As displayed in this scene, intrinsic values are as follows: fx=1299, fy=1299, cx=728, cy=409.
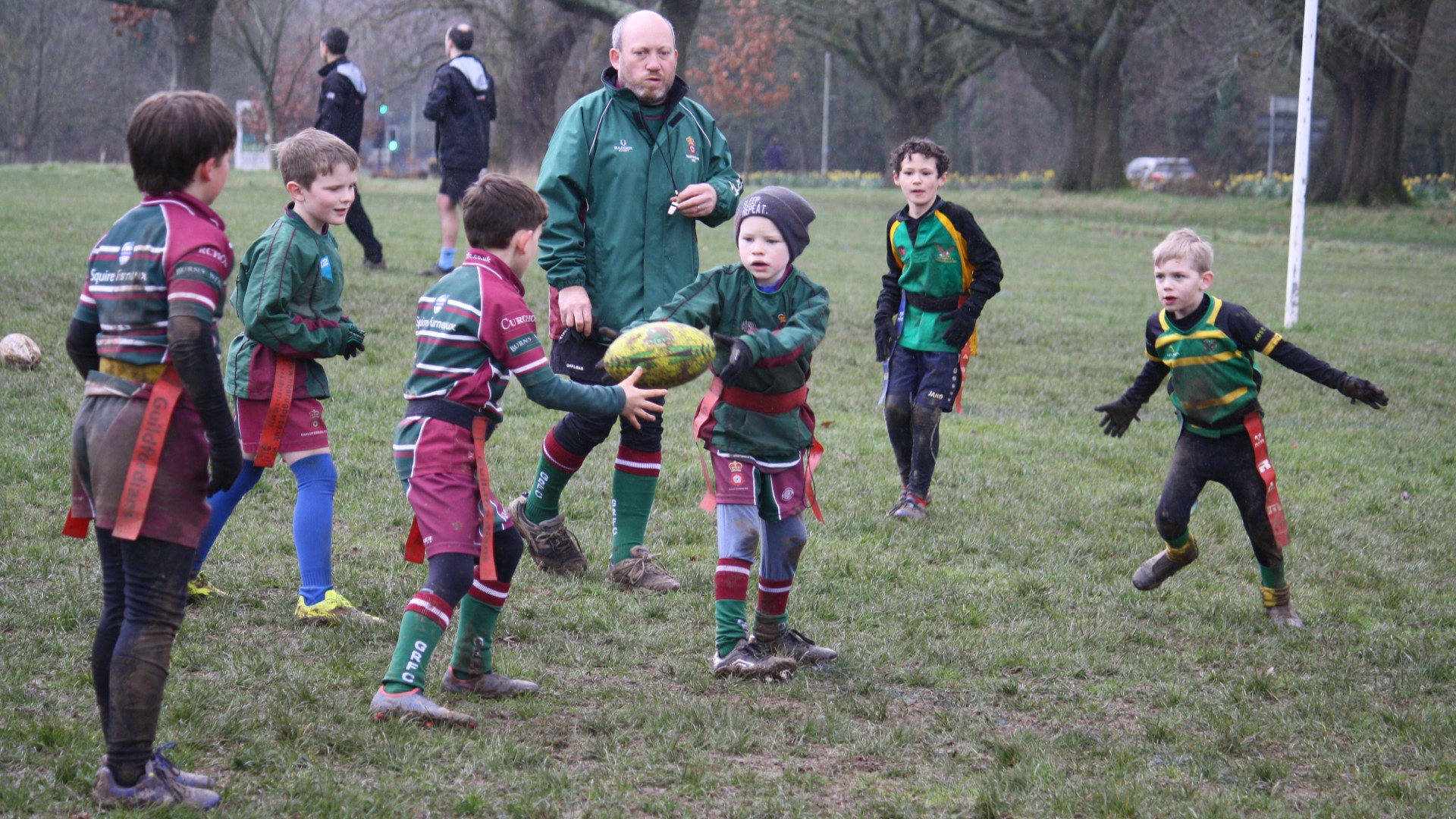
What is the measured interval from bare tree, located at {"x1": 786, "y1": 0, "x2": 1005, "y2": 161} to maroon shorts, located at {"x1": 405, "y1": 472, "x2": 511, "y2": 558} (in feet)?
136

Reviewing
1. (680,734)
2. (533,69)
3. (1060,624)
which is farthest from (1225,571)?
(533,69)

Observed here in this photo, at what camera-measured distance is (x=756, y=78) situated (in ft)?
159

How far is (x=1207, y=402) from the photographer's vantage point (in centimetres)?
540

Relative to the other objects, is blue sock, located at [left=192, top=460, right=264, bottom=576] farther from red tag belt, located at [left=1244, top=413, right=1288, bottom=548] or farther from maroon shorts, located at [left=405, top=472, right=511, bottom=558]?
red tag belt, located at [left=1244, top=413, right=1288, bottom=548]

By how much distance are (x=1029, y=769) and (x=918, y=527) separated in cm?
298

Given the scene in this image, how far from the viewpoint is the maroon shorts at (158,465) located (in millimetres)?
3301

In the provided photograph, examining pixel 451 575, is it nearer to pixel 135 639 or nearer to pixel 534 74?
pixel 135 639

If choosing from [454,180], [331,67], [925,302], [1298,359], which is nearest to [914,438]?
[925,302]

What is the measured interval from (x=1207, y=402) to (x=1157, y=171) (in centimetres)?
5223

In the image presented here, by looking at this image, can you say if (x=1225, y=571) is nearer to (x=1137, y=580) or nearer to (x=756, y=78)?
(x=1137, y=580)

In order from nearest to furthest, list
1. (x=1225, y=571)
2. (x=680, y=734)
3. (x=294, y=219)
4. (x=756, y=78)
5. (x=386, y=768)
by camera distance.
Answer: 1. (x=386, y=768)
2. (x=680, y=734)
3. (x=294, y=219)
4. (x=1225, y=571)
5. (x=756, y=78)

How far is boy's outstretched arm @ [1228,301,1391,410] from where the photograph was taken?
4.97 metres

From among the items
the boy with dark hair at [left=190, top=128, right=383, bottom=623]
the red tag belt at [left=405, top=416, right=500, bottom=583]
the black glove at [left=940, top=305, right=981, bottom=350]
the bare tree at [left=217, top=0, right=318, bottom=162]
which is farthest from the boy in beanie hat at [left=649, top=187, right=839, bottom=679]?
the bare tree at [left=217, top=0, right=318, bottom=162]

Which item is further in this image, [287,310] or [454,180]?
[454,180]
